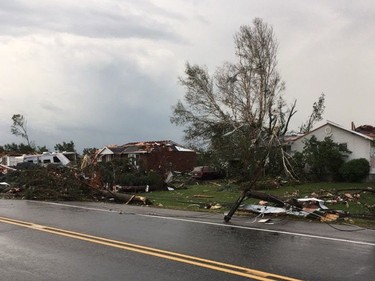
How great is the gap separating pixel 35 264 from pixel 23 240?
236 centimetres

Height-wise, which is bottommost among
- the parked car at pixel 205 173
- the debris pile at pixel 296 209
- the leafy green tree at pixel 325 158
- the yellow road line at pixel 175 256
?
the yellow road line at pixel 175 256

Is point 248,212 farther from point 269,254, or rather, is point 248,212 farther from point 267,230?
point 269,254

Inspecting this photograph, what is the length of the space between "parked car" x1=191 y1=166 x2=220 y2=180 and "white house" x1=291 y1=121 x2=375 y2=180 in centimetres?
874

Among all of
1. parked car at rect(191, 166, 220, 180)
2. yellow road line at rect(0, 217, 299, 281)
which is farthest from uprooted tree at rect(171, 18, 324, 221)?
yellow road line at rect(0, 217, 299, 281)

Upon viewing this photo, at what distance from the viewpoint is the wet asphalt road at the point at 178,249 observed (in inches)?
256

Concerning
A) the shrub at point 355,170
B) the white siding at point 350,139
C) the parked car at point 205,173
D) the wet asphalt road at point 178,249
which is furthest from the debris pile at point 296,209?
the parked car at point 205,173

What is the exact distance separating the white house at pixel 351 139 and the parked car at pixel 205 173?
28.7 feet

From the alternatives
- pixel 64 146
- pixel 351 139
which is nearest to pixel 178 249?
pixel 351 139

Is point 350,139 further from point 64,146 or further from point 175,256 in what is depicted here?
point 64,146

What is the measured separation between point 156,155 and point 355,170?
14532 millimetres

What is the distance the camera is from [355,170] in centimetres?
3259

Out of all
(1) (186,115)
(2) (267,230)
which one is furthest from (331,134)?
(2) (267,230)

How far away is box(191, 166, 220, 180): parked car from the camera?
41344 millimetres

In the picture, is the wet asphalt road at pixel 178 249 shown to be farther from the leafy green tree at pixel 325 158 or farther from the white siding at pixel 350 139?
the white siding at pixel 350 139
